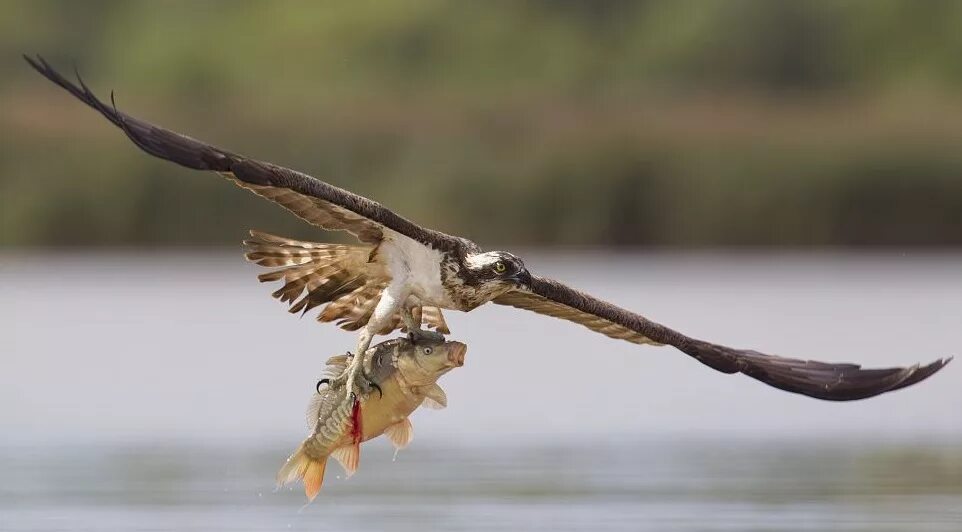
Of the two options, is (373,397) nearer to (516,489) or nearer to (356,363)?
(356,363)

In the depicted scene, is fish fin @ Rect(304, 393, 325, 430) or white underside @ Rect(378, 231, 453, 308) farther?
white underside @ Rect(378, 231, 453, 308)

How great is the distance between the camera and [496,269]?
11.8 meters

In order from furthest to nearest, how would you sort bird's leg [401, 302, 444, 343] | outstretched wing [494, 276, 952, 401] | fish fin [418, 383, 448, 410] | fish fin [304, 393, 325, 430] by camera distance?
outstretched wing [494, 276, 952, 401] → bird's leg [401, 302, 444, 343] → fish fin [304, 393, 325, 430] → fish fin [418, 383, 448, 410]

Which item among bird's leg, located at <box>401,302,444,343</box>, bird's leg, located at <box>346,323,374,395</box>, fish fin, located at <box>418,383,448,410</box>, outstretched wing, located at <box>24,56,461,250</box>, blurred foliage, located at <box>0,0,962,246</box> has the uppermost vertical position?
blurred foliage, located at <box>0,0,962,246</box>

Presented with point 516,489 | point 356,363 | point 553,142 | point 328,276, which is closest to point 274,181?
point 356,363

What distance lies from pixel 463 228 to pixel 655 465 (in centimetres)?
1464

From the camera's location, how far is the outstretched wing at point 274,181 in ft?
33.6

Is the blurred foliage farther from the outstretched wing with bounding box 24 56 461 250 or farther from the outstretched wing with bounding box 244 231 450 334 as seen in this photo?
the outstretched wing with bounding box 24 56 461 250

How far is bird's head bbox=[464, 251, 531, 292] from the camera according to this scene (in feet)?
38.5

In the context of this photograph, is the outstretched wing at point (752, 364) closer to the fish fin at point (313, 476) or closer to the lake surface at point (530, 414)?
the lake surface at point (530, 414)

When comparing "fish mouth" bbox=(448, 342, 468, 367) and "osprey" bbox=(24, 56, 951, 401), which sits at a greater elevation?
"osprey" bbox=(24, 56, 951, 401)

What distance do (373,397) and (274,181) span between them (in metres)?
1.18

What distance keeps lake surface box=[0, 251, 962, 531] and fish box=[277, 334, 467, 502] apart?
63cm

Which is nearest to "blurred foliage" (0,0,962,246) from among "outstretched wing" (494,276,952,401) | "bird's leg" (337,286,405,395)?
"outstretched wing" (494,276,952,401)
